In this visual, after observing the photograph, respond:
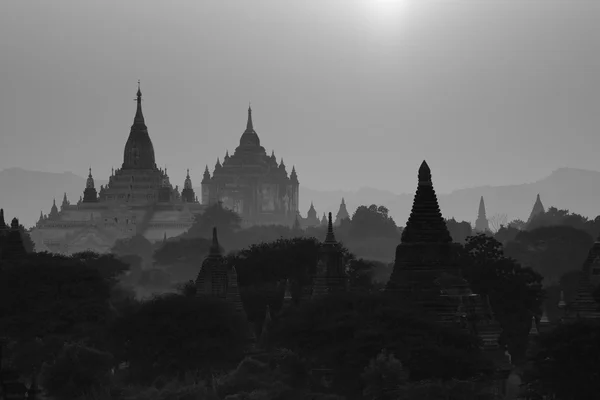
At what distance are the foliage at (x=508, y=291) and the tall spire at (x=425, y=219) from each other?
9922 mm

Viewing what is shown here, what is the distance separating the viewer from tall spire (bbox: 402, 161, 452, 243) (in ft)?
240

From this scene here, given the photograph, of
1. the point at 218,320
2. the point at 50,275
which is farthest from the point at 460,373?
the point at 50,275

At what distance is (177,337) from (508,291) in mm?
17382

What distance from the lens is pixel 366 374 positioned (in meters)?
62.0

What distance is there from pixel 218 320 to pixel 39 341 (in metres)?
8.03

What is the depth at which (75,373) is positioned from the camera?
6744 centimetres

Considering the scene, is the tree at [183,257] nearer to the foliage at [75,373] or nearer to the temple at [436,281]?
the temple at [436,281]

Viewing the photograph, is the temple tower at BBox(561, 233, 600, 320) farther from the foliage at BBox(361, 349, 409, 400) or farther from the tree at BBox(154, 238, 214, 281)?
the tree at BBox(154, 238, 214, 281)

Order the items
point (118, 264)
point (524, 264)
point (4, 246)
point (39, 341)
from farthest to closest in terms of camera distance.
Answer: point (524, 264) < point (118, 264) < point (4, 246) < point (39, 341)

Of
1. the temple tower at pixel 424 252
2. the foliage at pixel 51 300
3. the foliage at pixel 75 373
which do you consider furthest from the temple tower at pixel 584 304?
the foliage at pixel 51 300

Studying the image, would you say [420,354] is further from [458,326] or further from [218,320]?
[218,320]

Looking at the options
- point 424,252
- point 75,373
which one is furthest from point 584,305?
point 75,373

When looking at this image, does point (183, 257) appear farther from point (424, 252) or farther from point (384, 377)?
point (384, 377)

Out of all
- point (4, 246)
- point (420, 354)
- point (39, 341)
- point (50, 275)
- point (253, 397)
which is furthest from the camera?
point (4, 246)
